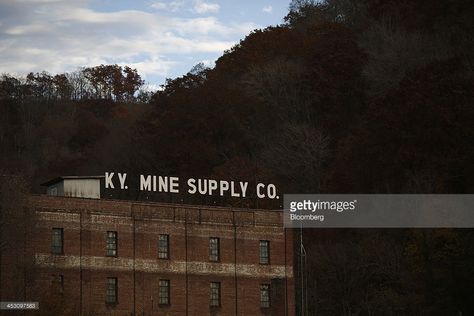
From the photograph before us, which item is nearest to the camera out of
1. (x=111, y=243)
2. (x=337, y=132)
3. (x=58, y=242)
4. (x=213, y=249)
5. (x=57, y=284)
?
(x=57, y=284)

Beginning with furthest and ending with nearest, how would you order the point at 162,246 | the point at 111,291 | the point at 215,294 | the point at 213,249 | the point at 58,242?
the point at 213,249, the point at 215,294, the point at 162,246, the point at 111,291, the point at 58,242

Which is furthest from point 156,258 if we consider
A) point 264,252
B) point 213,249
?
point 264,252

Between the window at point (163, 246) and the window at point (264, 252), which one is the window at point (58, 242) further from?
the window at point (264, 252)

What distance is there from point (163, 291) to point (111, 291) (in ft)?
11.8

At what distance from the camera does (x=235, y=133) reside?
4097 inches

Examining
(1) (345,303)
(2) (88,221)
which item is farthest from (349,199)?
(2) (88,221)

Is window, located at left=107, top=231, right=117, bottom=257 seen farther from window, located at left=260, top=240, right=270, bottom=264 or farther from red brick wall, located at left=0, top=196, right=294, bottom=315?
window, located at left=260, top=240, right=270, bottom=264

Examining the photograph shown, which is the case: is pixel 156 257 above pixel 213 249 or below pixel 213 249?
below

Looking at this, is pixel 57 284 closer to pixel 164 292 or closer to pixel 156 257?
pixel 156 257

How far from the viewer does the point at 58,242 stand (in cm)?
6300

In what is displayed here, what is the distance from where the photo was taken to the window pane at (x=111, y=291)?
64312 mm

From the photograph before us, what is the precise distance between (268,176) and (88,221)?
3061cm

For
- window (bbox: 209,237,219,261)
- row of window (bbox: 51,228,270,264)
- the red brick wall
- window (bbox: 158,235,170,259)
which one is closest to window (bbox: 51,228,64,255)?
row of window (bbox: 51,228,270,264)

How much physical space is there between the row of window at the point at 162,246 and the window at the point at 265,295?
1.61 meters
